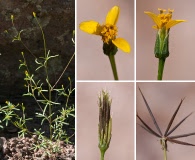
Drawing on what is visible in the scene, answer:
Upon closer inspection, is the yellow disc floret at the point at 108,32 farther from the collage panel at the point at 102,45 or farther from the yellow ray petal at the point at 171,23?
the yellow ray petal at the point at 171,23

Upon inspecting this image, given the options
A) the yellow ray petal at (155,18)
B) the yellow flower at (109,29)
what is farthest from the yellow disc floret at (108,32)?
the yellow ray petal at (155,18)

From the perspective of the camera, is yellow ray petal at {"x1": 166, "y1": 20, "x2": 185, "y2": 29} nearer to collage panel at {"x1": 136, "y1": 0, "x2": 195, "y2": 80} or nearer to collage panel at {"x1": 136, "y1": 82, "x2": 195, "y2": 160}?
collage panel at {"x1": 136, "y1": 0, "x2": 195, "y2": 80}

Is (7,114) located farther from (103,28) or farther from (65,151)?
(103,28)

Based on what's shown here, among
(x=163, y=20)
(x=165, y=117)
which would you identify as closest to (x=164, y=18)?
(x=163, y=20)

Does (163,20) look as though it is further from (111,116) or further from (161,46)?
(111,116)

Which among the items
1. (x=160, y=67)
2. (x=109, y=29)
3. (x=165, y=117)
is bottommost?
(x=165, y=117)

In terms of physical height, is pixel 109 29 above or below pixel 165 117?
above
